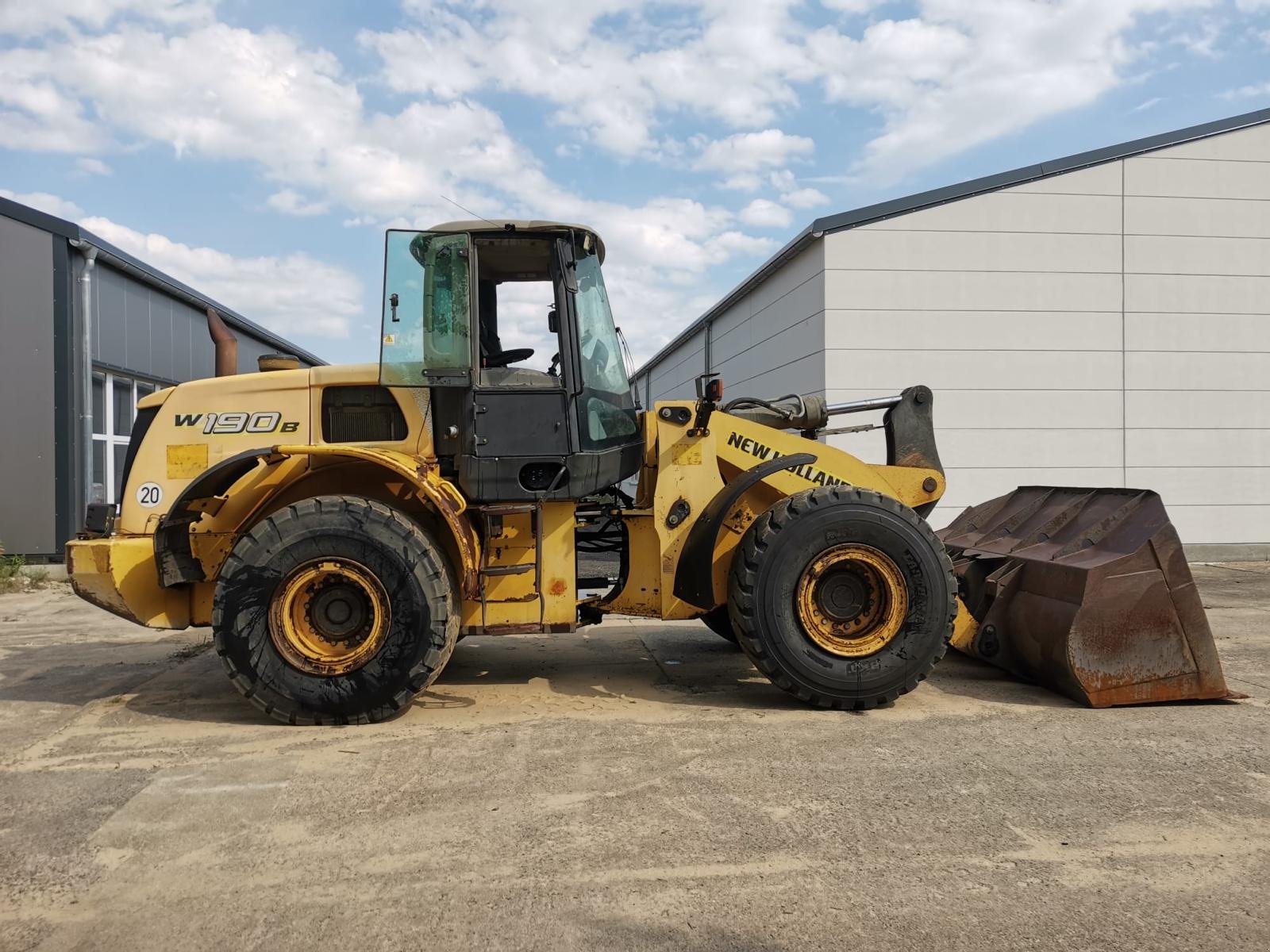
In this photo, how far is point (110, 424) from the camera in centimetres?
1319

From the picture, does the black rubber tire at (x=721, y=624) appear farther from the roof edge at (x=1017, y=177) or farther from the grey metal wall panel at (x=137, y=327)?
the grey metal wall panel at (x=137, y=327)

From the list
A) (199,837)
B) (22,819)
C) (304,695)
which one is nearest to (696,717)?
(304,695)

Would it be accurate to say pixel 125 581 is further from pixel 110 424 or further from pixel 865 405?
pixel 110 424

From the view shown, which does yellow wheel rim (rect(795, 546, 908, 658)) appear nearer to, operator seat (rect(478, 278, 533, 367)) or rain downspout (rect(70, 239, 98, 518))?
operator seat (rect(478, 278, 533, 367))

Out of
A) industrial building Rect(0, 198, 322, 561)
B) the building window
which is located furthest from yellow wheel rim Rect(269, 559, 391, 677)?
the building window

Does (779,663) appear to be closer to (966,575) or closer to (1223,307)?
(966,575)

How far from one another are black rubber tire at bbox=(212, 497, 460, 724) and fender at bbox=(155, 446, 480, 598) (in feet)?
0.78

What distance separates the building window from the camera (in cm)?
1284

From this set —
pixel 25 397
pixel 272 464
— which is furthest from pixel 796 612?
pixel 25 397

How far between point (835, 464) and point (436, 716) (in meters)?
2.80

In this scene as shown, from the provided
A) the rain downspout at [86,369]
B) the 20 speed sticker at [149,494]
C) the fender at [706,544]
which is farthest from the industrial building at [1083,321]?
the rain downspout at [86,369]

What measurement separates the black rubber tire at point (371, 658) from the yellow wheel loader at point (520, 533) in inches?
0.5

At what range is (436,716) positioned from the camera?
191 inches

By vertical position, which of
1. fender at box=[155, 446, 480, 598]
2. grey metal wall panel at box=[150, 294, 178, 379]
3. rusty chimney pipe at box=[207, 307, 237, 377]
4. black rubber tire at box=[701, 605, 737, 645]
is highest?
grey metal wall panel at box=[150, 294, 178, 379]
